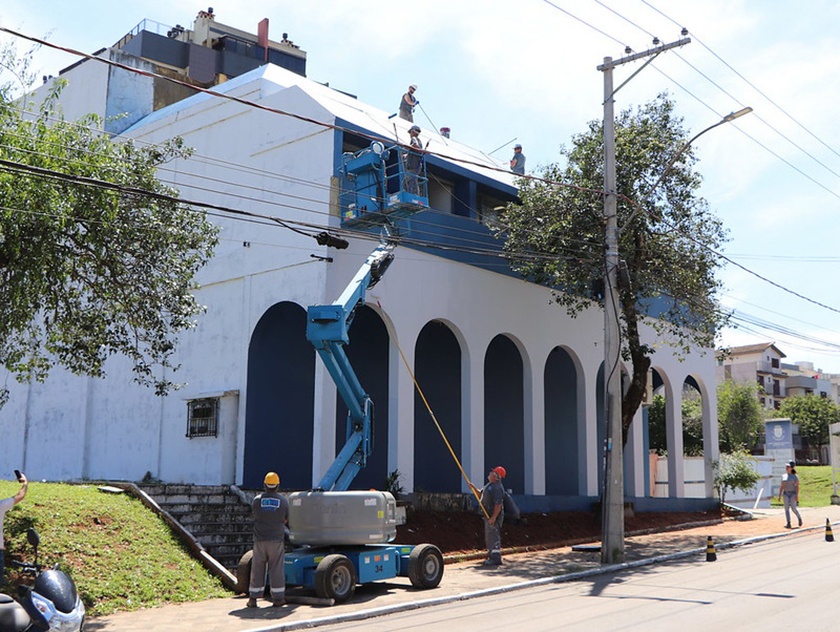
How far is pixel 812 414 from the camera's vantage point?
7800 centimetres

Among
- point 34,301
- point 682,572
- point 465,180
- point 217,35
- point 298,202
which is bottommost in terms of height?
point 682,572

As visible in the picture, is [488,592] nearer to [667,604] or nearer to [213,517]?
[667,604]

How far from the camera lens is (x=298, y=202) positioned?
64.7 ft

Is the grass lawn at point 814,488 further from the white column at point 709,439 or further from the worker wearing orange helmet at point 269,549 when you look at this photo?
the worker wearing orange helmet at point 269,549

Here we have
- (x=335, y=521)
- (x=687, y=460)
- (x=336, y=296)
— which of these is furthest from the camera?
(x=687, y=460)

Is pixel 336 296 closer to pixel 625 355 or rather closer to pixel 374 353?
pixel 374 353

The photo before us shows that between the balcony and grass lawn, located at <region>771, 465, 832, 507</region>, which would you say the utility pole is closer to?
grass lawn, located at <region>771, 465, 832, 507</region>

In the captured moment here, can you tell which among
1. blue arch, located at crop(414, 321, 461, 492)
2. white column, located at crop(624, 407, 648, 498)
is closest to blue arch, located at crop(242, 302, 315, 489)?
blue arch, located at crop(414, 321, 461, 492)

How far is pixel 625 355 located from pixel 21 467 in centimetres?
1763

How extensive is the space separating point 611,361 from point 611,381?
0.40 meters

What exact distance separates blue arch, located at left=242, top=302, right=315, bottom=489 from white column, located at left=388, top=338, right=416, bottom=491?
2.63m

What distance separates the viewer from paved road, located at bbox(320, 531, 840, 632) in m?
9.97

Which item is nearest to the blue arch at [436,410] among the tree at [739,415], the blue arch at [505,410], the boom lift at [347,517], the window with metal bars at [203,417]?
the blue arch at [505,410]

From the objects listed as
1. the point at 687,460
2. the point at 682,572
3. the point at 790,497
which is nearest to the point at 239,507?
the point at 682,572
